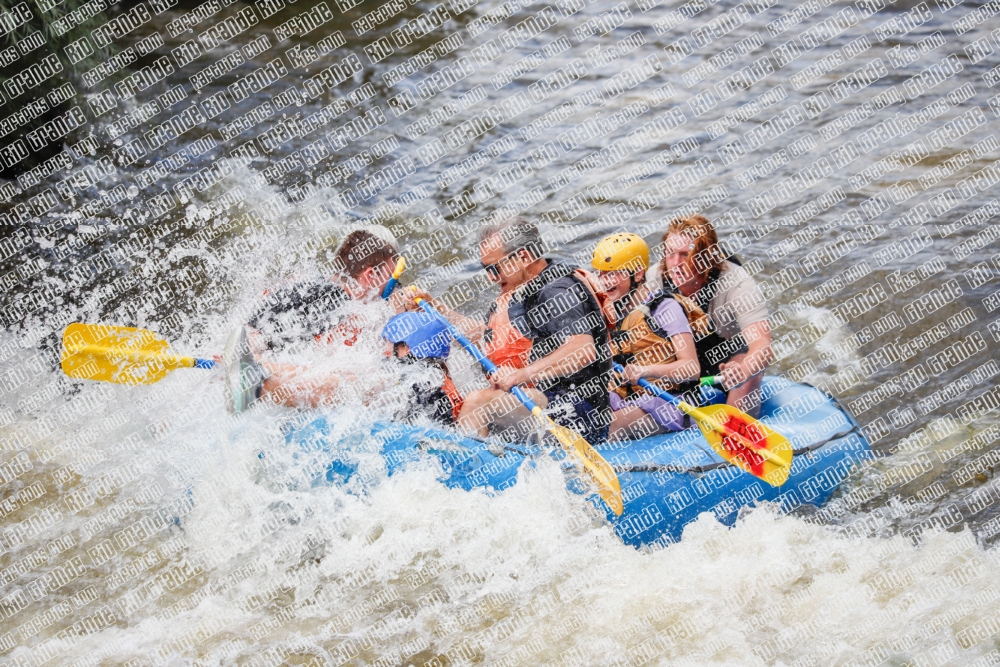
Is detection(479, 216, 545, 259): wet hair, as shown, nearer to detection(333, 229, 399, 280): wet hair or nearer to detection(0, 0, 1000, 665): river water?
detection(333, 229, 399, 280): wet hair

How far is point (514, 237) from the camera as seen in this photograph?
3.84 metres

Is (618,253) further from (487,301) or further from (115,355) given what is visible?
(115,355)


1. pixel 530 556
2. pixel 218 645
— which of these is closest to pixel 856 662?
pixel 530 556

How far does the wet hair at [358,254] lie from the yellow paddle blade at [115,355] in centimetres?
89

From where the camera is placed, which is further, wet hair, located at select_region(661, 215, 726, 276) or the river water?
wet hair, located at select_region(661, 215, 726, 276)

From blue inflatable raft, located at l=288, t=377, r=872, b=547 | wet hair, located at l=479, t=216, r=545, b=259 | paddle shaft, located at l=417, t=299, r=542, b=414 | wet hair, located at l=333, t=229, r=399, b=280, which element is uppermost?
wet hair, located at l=333, t=229, r=399, b=280

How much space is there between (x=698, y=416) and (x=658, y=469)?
299mm

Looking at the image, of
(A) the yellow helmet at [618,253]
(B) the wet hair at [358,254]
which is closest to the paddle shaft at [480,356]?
(B) the wet hair at [358,254]

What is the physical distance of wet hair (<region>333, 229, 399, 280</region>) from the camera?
422cm

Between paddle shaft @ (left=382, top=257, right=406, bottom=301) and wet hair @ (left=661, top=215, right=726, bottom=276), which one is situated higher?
paddle shaft @ (left=382, top=257, right=406, bottom=301)

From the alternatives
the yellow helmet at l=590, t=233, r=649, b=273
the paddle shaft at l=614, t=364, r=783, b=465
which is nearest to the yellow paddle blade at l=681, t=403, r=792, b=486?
the paddle shaft at l=614, t=364, r=783, b=465

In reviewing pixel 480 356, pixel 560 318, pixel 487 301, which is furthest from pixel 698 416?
pixel 487 301

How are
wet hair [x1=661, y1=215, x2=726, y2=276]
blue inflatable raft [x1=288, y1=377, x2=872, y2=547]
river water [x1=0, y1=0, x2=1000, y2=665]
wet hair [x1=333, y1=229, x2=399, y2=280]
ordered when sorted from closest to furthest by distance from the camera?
blue inflatable raft [x1=288, y1=377, x2=872, y2=547] < river water [x1=0, y1=0, x2=1000, y2=665] < wet hair [x1=661, y1=215, x2=726, y2=276] < wet hair [x1=333, y1=229, x2=399, y2=280]

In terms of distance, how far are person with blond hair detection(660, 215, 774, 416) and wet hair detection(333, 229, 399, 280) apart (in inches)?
55.5
